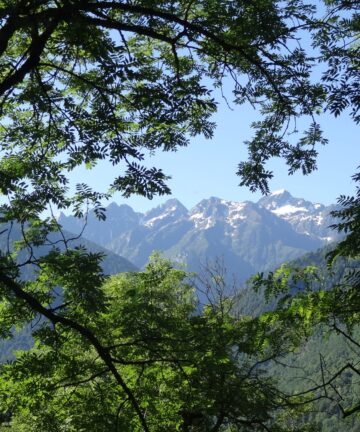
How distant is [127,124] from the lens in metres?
7.92

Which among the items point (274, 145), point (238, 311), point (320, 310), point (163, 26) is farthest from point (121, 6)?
point (238, 311)

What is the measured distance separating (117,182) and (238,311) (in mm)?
18022

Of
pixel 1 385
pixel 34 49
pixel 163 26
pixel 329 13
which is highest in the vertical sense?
pixel 163 26

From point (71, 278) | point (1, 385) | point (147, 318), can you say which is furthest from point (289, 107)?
point (1, 385)

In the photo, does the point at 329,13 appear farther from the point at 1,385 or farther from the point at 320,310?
the point at 1,385

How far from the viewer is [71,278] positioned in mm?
6023

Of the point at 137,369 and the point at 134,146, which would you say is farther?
the point at 137,369

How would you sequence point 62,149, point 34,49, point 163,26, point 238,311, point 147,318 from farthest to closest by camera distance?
point 238,311
point 147,318
point 62,149
point 163,26
point 34,49

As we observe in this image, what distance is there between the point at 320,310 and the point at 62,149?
5.39 m

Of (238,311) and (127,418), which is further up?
(238,311)

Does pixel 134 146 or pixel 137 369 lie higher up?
pixel 134 146

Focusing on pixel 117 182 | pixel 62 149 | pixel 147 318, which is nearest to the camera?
pixel 117 182

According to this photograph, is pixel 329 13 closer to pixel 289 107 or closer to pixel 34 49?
pixel 289 107

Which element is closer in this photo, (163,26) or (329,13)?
(329,13)
